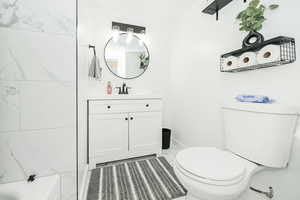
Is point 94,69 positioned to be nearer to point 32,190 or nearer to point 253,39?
point 32,190

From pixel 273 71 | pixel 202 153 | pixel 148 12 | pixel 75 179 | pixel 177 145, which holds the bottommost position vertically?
pixel 177 145

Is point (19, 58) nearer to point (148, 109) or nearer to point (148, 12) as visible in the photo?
point (148, 109)

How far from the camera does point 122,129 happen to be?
5.55 ft

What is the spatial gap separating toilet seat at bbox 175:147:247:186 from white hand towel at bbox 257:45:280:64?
0.71 m

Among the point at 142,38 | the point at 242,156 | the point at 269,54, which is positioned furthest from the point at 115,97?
the point at 269,54

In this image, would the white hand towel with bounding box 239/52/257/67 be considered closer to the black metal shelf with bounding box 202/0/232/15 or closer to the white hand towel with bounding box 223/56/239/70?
the white hand towel with bounding box 223/56/239/70

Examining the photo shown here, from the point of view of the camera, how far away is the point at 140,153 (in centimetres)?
179

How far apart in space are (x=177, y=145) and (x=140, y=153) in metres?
0.70

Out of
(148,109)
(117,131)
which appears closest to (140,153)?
(117,131)

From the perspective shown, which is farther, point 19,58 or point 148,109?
point 148,109

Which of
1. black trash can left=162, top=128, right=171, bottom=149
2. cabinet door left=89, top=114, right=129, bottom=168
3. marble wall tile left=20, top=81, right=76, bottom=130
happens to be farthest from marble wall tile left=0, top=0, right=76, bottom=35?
black trash can left=162, top=128, right=171, bottom=149

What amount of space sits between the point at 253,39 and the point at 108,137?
1.72 m

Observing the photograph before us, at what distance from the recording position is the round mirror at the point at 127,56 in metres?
2.08

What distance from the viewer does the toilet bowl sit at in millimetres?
715
